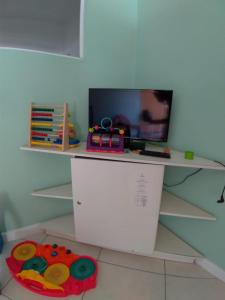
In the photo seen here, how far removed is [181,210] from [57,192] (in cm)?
102

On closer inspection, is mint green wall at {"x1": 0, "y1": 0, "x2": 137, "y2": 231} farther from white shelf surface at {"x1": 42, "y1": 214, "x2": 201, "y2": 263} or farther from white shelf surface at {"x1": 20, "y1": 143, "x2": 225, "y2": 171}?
white shelf surface at {"x1": 20, "y1": 143, "x2": 225, "y2": 171}

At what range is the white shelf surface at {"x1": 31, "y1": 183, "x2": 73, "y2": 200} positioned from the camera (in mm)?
1649

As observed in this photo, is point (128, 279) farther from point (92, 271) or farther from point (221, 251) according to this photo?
point (221, 251)

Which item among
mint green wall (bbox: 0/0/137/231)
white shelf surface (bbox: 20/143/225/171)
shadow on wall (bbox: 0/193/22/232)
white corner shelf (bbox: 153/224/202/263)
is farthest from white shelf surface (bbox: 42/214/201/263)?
white shelf surface (bbox: 20/143/225/171)

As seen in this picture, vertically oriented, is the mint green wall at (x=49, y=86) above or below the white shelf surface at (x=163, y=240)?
above

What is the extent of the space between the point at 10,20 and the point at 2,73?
1.28 feet

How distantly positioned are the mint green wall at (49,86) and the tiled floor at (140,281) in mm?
445

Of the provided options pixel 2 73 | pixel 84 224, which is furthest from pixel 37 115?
pixel 84 224

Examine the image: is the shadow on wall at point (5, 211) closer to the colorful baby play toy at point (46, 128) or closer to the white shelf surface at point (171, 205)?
the white shelf surface at point (171, 205)

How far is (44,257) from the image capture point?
154 cm

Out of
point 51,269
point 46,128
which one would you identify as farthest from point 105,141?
point 51,269

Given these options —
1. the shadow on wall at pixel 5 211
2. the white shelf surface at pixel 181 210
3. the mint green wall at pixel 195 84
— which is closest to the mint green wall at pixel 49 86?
the shadow on wall at pixel 5 211

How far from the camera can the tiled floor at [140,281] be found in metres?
1.30

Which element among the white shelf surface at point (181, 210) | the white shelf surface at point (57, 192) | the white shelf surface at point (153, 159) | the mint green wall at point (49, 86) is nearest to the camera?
the white shelf surface at point (153, 159)
